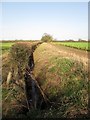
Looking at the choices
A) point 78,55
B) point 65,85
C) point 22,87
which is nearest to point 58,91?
point 65,85

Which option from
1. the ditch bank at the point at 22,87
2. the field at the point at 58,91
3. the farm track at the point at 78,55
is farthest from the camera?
the farm track at the point at 78,55

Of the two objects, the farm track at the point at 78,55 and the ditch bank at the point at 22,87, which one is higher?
the farm track at the point at 78,55

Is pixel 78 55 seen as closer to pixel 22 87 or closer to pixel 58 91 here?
pixel 22 87

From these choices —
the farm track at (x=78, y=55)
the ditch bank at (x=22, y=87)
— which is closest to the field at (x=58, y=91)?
the ditch bank at (x=22, y=87)

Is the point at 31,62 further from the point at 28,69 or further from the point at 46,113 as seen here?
the point at 46,113

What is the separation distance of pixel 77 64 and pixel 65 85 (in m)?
1.21

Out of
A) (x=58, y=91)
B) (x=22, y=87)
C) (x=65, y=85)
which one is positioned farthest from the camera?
(x=22, y=87)

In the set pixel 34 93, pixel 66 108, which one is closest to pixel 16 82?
pixel 34 93

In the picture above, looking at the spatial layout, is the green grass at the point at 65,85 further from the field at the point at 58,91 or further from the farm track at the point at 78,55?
the farm track at the point at 78,55

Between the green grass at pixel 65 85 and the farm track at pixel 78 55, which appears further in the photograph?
the farm track at pixel 78 55

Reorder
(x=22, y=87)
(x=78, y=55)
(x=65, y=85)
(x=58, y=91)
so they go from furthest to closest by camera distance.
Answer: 1. (x=78, y=55)
2. (x=22, y=87)
3. (x=65, y=85)
4. (x=58, y=91)

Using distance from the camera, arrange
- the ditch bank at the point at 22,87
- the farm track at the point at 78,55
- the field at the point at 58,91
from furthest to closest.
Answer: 1. the farm track at the point at 78,55
2. the ditch bank at the point at 22,87
3. the field at the point at 58,91

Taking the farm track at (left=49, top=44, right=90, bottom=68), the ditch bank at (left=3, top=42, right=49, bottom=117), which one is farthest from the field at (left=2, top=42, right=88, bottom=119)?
the farm track at (left=49, top=44, right=90, bottom=68)

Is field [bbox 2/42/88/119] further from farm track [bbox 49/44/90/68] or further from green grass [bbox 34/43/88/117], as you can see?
farm track [bbox 49/44/90/68]
